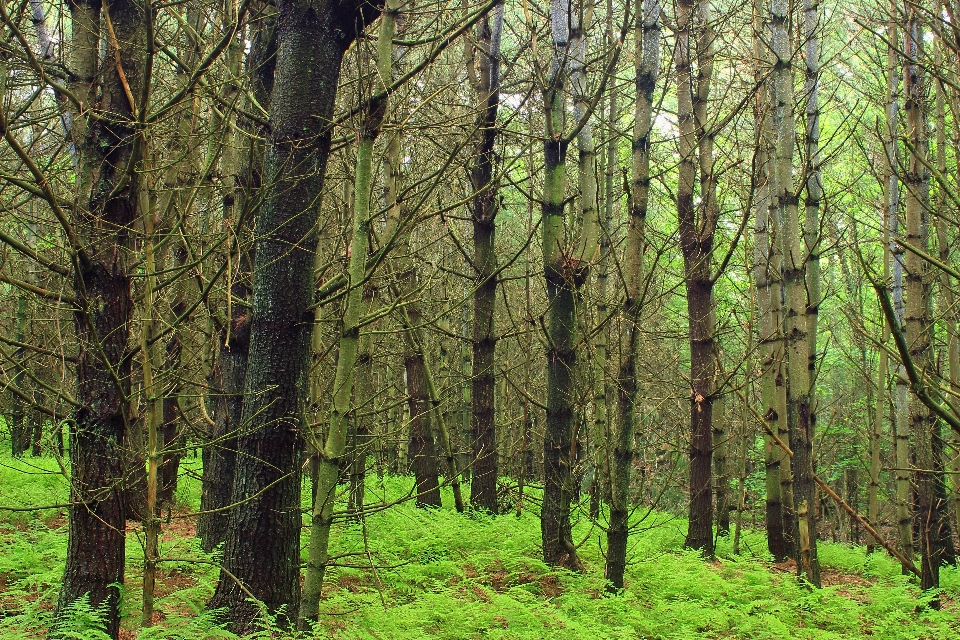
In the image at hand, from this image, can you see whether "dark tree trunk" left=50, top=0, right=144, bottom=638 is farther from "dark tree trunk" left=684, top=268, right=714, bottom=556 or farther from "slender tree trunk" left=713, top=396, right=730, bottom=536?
"slender tree trunk" left=713, top=396, right=730, bottom=536

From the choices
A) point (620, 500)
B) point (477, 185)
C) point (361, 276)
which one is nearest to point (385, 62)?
point (361, 276)

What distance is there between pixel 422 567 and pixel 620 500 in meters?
2.14

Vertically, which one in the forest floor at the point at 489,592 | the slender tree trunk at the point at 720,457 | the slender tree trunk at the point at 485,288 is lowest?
the forest floor at the point at 489,592

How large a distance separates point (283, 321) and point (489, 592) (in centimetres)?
322

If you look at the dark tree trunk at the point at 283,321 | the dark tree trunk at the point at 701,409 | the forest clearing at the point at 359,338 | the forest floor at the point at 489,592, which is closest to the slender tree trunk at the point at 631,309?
the forest clearing at the point at 359,338

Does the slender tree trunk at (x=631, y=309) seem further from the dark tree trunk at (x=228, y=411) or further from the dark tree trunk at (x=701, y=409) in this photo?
the dark tree trunk at (x=228, y=411)

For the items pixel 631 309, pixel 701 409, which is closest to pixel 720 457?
pixel 701 409

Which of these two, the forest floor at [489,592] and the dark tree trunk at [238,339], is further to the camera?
the dark tree trunk at [238,339]

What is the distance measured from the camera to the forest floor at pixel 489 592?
16.7 ft

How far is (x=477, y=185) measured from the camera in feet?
30.9

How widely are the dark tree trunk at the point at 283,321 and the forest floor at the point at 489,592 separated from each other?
13.8 inches

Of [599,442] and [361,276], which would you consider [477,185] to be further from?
[361,276]

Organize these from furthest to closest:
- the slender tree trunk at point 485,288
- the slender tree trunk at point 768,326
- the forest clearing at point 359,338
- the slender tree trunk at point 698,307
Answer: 1. the slender tree trunk at point 485,288
2. the slender tree trunk at point 698,307
3. the slender tree trunk at point 768,326
4. the forest clearing at point 359,338

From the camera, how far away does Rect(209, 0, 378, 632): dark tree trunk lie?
14.3ft
